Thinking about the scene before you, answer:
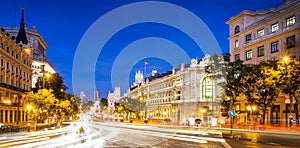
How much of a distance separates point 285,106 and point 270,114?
13.6ft

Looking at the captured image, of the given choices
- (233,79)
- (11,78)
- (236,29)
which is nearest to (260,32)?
(236,29)

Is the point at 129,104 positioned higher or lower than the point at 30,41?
lower

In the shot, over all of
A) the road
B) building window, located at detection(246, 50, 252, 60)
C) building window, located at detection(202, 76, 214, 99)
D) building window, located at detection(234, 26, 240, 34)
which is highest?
building window, located at detection(234, 26, 240, 34)

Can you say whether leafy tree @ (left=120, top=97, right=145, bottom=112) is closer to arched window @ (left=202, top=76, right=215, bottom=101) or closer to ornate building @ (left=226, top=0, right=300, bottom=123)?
arched window @ (left=202, top=76, right=215, bottom=101)

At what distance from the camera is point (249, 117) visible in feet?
165

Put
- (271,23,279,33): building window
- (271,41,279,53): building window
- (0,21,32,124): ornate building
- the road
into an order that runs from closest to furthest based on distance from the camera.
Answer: the road < (271,23,279,33): building window < (271,41,279,53): building window < (0,21,32,124): ornate building

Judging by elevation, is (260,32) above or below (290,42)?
above

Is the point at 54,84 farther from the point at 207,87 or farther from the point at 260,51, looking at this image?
the point at 260,51

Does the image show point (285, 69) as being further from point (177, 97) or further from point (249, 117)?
point (177, 97)

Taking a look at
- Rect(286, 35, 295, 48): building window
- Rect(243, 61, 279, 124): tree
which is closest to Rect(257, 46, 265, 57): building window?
Rect(286, 35, 295, 48): building window

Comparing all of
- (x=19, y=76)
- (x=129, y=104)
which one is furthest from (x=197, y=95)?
(x=19, y=76)

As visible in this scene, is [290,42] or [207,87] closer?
[290,42]

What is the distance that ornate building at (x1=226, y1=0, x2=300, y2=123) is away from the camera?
4900 centimetres

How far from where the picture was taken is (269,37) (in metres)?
53.8
